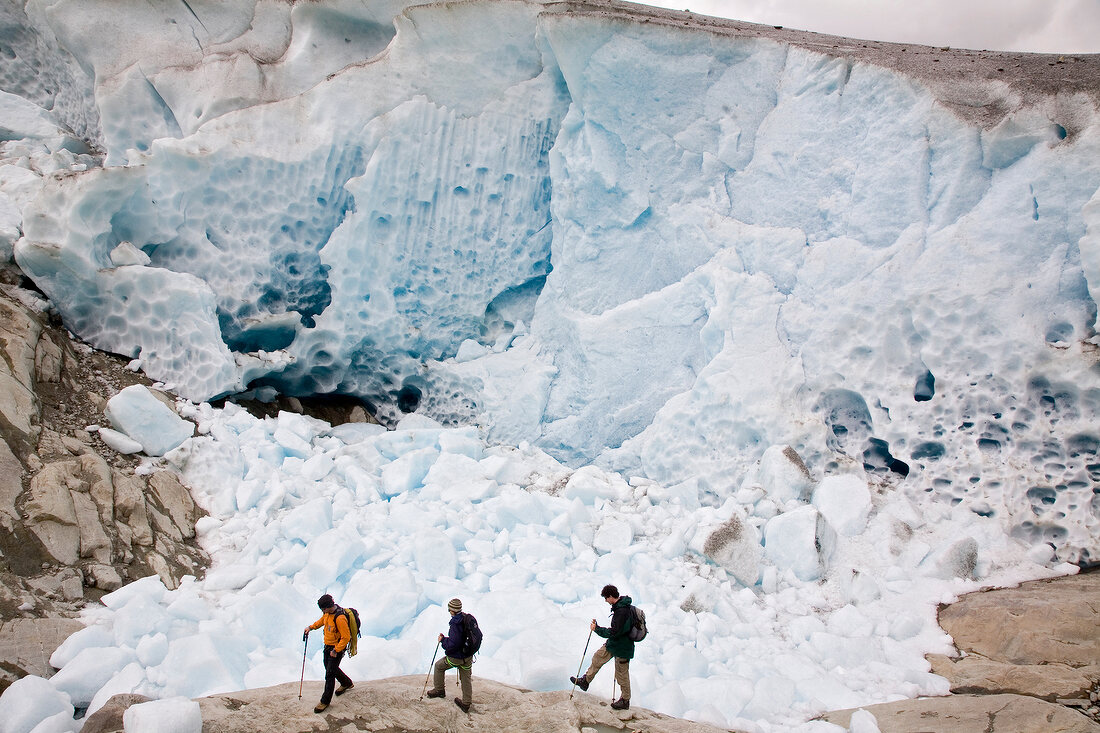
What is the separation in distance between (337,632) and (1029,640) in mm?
4889

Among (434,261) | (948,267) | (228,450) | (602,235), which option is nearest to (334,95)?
(434,261)

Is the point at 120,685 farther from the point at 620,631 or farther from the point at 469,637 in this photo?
the point at 620,631

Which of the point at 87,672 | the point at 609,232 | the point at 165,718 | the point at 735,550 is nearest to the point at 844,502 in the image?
the point at 735,550

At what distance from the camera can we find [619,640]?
14.9ft

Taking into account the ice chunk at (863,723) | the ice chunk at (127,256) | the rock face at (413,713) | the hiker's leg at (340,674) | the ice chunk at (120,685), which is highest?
the ice chunk at (127,256)

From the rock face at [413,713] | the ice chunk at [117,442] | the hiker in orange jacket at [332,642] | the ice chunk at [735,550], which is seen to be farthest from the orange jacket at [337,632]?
the ice chunk at [117,442]

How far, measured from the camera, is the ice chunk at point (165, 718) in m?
3.57

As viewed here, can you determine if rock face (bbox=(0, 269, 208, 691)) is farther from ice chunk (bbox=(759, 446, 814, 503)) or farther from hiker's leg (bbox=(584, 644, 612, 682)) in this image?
ice chunk (bbox=(759, 446, 814, 503))

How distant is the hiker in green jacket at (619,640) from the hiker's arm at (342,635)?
150 cm

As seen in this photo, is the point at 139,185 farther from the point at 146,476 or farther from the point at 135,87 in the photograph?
the point at 146,476

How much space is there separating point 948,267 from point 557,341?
467cm

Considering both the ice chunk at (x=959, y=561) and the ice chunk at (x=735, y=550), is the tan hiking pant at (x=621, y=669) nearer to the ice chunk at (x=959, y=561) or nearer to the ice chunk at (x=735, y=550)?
the ice chunk at (x=735, y=550)

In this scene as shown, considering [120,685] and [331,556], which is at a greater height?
[331,556]

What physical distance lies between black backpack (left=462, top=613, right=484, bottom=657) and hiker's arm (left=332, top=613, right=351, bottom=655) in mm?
696
